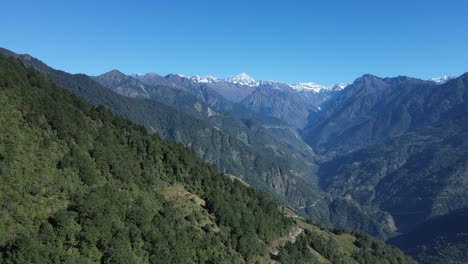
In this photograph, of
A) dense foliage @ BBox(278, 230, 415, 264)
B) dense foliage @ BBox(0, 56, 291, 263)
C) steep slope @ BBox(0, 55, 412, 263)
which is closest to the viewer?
dense foliage @ BBox(0, 56, 291, 263)

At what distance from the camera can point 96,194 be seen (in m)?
78.9

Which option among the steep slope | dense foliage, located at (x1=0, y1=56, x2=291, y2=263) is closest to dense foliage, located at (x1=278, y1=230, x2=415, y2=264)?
the steep slope

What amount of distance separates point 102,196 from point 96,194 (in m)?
1.99

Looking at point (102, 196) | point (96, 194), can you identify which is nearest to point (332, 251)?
point (102, 196)

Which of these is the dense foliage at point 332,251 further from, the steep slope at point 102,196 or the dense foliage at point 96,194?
the dense foliage at point 96,194

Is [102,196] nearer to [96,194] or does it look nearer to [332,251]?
[96,194]

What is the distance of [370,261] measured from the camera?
495ft

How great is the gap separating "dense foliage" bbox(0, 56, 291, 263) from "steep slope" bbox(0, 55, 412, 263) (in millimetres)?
196

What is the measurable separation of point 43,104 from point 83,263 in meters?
42.7

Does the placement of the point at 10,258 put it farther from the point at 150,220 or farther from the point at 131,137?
the point at 131,137

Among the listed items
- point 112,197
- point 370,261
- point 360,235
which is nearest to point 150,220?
point 112,197

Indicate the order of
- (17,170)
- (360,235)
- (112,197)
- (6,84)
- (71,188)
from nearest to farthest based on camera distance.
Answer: (17,170)
(71,188)
(112,197)
(6,84)
(360,235)

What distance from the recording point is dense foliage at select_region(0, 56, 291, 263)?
67188mm

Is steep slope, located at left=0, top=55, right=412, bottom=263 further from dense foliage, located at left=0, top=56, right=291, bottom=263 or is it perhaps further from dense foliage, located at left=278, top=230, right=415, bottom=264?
dense foliage, located at left=278, top=230, right=415, bottom=264
